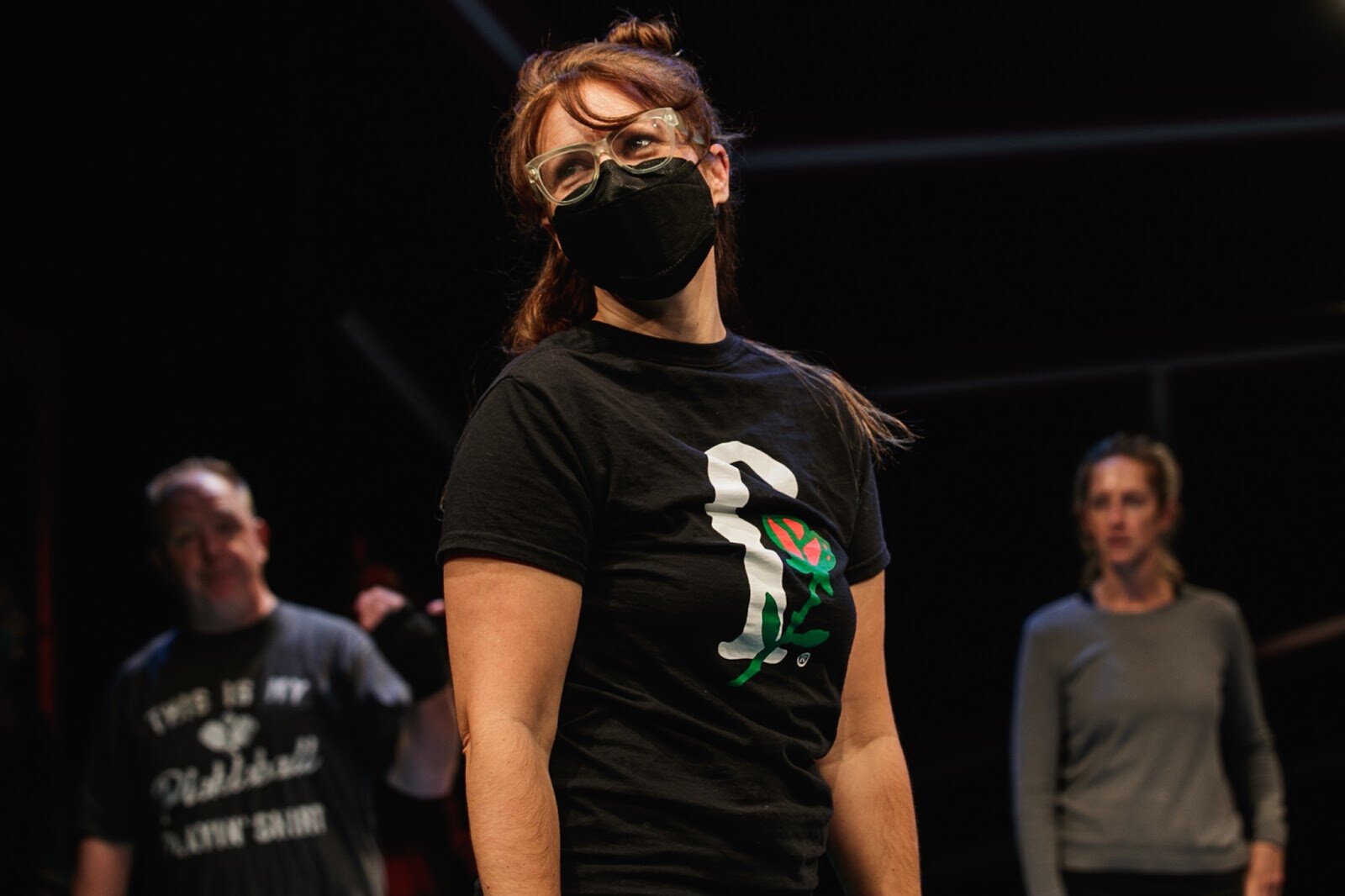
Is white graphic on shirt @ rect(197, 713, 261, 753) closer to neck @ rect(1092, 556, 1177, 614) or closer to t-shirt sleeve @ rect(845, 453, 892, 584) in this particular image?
t-shirt sleeve @ rect(845, 453, 892, 584)

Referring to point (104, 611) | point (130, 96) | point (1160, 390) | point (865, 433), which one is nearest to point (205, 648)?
point (104, 611)

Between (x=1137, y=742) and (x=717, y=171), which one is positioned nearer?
(x=717, y=171)

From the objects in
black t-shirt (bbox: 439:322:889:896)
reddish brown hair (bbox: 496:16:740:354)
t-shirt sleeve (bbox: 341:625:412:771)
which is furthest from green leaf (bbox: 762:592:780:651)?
t-shirt sleeve (bbox: 341:625:412:771)

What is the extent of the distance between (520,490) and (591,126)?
366 mm

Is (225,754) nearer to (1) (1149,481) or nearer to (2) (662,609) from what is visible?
(2) (662,609)

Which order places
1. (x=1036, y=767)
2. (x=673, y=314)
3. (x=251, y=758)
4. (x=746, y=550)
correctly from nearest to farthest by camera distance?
(x=746, y=550) → (x=673, y=314) → (x=251, y=758) → (x=1036, y=767)

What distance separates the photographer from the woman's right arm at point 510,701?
1.02 meters

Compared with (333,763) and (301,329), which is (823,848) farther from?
(301,329)

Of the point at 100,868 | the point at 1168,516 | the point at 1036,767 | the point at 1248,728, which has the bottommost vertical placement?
the point at 100,868

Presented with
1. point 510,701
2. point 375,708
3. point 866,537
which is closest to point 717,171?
point 866,537

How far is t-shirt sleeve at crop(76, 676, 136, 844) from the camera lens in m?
2.71

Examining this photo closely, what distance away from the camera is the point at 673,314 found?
49.4 inches

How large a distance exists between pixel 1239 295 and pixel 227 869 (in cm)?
319

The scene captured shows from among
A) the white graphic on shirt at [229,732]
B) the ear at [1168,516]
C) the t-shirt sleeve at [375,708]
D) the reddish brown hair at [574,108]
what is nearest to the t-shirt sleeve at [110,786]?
the white graphic on shirt at [229,732]
